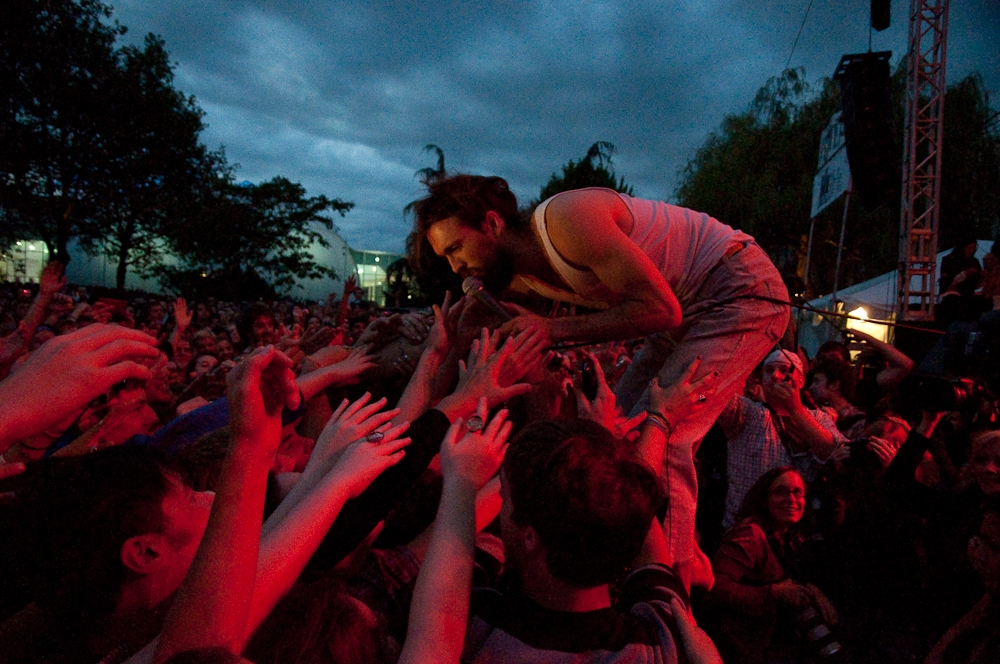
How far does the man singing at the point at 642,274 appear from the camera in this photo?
1.98 m

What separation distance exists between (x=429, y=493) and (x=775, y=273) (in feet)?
4.67

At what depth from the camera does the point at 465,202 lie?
2.29 metres

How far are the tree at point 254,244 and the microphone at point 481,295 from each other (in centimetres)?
2270

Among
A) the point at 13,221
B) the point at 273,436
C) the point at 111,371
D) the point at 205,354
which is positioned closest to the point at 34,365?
the point at 111,371

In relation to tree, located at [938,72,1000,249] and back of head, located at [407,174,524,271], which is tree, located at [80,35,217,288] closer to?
back of head, located at [407,174,524,271]

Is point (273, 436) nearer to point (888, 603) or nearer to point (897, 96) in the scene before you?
point (888, 603)

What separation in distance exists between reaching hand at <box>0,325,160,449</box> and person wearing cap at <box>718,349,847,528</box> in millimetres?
2971

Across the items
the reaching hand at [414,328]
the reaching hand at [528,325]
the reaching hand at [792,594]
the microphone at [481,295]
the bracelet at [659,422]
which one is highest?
the microphone at [481,295]

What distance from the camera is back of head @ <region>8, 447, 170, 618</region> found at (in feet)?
3.96

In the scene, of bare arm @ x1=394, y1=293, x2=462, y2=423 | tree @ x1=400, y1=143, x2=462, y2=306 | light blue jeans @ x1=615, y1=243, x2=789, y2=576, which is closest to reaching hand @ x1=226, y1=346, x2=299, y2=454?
bare arm @ x1=394, y1=293, x2=462, y2=423

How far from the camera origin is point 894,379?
4.12 metres

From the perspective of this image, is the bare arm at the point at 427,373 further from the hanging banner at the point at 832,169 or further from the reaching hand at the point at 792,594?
the hanging banner at the point at 832,169

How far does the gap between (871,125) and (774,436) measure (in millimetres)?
8852

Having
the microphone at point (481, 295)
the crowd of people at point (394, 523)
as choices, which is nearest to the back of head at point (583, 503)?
the crowd of people at point (394, 523)
